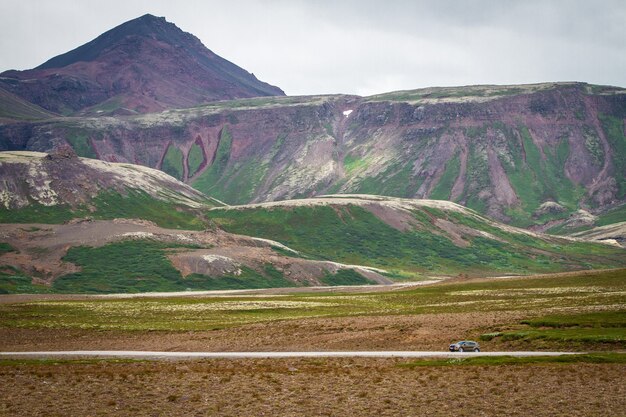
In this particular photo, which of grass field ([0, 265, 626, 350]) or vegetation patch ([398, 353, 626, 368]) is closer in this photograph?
vegetation patch ([398, 353, 626, 368])

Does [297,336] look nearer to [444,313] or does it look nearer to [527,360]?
[444,313]

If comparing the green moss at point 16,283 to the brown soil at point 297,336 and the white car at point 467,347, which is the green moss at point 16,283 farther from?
the white car at point 467,347

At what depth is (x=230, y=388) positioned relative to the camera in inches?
1604

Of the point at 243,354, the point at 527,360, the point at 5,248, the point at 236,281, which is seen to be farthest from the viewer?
the point at 236,281

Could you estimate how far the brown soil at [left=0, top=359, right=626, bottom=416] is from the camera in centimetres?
3444

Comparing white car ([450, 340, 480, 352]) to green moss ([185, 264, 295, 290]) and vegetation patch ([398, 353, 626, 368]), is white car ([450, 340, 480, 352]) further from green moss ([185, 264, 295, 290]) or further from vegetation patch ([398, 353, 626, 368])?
green moss ([185, 264, 295, 290])

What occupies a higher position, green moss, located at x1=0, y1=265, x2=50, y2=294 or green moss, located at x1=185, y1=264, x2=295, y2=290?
green moss, located at x1=0, y1=265, x2=50, y2=294

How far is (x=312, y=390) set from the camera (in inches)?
1574

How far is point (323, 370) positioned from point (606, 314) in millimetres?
Answer: 39289

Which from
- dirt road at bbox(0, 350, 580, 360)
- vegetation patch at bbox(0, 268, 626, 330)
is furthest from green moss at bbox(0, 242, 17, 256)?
dirt road at bbox(0, 350, 580, 360)

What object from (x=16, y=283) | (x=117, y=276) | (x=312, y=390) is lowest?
(x=117, y=276)

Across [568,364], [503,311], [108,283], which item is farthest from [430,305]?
[108,283]

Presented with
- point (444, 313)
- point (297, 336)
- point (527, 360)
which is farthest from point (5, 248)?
point (527, 360)

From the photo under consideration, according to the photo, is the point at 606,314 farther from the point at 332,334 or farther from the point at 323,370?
the point at 323,370
